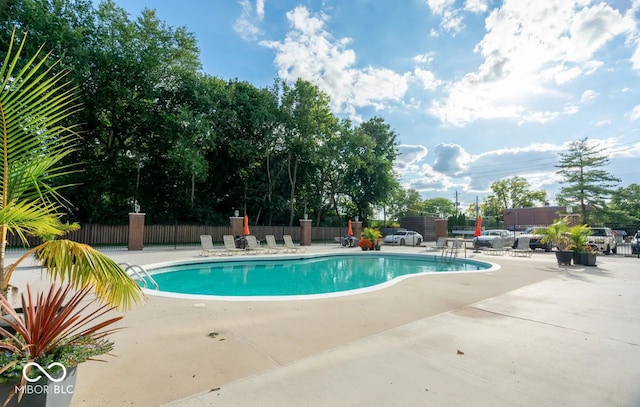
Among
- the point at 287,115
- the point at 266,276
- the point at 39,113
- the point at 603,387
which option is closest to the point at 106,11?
the point at 287,115

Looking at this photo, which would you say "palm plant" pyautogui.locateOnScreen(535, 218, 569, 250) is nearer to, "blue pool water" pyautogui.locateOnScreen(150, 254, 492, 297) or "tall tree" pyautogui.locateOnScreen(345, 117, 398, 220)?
"blue pool water" pyautogui.locateOnScreen(150, 254, 492, 297)

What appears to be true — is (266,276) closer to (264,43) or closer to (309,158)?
(264,43)

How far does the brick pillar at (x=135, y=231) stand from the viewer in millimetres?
15259

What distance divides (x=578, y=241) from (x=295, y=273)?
32.5 feet

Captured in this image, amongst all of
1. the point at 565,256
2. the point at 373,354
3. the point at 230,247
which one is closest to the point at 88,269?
the point at 373,354

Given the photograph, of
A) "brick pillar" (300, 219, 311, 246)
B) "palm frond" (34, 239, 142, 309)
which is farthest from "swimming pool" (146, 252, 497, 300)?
"brick pillar" (300, 219, 311, 246)

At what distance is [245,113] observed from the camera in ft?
78.9

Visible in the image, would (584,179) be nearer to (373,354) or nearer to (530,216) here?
(530,216)

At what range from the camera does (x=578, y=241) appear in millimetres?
10719

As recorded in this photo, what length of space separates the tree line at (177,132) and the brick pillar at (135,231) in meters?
2.59

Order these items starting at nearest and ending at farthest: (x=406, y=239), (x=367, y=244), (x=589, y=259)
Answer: (x=589, y=259)
(x=367, y=244)
(x=406, y=239)

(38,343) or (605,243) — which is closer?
(38,343)

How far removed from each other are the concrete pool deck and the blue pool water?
3.05m

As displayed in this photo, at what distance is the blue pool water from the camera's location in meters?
8.45
